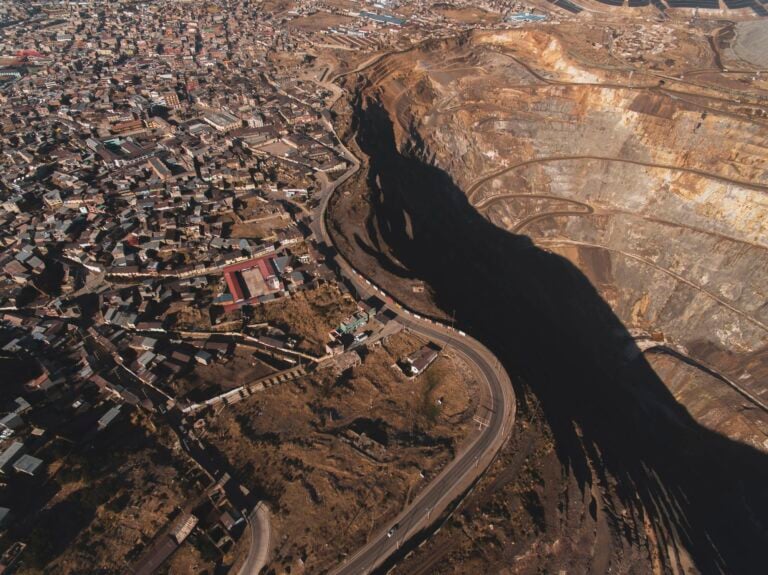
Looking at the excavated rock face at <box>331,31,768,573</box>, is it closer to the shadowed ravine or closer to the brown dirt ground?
the shadowed ravine

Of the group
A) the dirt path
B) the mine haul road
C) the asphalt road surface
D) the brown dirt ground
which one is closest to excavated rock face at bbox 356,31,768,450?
the dirt path

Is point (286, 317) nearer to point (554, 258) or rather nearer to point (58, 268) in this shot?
point (58, 268)

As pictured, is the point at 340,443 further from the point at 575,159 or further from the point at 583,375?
the point at 575,159

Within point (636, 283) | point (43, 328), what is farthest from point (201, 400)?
point (636, 283)

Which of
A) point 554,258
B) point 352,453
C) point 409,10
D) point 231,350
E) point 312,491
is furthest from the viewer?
point 409,10

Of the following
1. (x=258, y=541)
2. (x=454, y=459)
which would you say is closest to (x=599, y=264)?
(x=454, y=459)

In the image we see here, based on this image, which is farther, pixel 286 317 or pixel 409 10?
pixel 409 10

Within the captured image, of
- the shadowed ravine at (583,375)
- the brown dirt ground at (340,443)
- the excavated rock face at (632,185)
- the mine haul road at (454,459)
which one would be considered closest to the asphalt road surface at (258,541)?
the brown dirt ground at (340,443)
